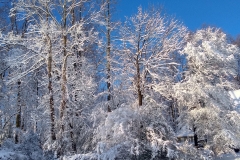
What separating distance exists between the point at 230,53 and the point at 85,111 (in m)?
9.73

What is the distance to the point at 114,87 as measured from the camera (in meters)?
13.4

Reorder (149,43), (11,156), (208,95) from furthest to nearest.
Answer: (208,95) → (149,43) → (11,156)

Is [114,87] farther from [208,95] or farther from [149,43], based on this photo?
[208,95]

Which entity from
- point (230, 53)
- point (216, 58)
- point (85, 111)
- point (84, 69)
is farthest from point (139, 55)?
point (230, 53)

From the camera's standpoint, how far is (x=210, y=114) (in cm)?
1426

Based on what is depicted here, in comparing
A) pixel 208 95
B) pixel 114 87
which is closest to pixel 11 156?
pixel 114 87

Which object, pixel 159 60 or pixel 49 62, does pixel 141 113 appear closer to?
pixel 159 60

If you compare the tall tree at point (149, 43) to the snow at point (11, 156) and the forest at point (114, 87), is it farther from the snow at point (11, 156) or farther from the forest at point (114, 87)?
the snow at point (11, 156)

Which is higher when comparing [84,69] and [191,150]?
[84,69]

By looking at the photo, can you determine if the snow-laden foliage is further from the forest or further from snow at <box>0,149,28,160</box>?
snow at <box>0,149,28,160</box>

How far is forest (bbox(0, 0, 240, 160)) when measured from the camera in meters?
10.9

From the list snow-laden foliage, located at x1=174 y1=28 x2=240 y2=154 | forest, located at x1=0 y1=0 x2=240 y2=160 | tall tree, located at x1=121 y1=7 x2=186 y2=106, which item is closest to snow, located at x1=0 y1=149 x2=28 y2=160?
forest, located at x1=0 y1=0 x2=240 y2=160

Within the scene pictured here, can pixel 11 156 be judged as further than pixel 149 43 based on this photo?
No

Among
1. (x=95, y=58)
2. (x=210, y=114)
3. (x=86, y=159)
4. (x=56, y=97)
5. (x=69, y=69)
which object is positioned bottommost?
(x=86, y=159)
